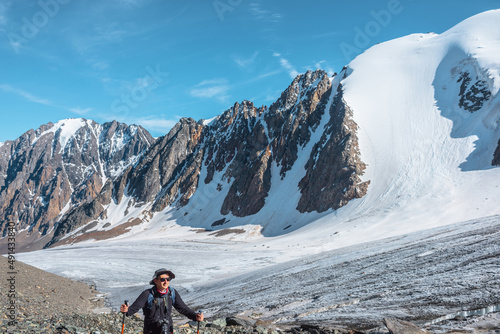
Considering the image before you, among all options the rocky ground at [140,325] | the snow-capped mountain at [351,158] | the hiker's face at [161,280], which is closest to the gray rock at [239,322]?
the rocky ground at [140,325]

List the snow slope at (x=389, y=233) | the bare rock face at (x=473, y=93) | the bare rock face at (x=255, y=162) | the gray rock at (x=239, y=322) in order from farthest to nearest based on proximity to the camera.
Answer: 1. the bare rock face at (x=255, y=162)
2. the bare rock face at (x=473, y=93)
3. the snow slope at (x=389, y=233)
4. the gray rock at (x=239, y=322)

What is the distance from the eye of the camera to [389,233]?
5881cm

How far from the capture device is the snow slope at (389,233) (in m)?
17.7

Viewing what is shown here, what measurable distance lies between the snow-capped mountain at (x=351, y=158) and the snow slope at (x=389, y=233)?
22.0 inches

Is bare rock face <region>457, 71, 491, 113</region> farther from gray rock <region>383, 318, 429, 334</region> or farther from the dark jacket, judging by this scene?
the dark jacket

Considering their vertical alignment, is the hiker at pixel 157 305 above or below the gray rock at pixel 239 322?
above

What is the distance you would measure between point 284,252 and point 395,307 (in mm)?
45849

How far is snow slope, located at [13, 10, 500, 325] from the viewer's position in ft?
57.9

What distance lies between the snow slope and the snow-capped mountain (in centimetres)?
56

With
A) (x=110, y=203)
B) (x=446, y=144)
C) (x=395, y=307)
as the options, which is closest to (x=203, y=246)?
(x=446, y=144)

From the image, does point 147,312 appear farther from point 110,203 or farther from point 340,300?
point 110,203

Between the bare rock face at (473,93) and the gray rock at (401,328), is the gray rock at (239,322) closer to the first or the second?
the gray rock at (401,328)

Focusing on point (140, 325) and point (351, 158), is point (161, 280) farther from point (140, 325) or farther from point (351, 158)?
point (351, 158)

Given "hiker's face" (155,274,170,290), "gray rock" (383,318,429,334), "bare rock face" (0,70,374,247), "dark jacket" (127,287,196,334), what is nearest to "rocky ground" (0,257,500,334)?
"gray rock" (383,318,429,334)
